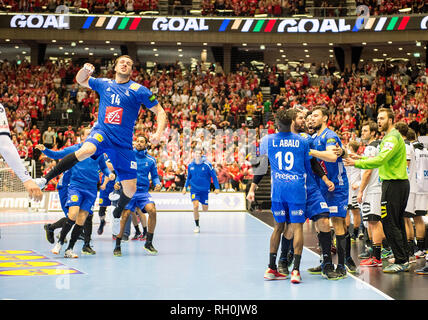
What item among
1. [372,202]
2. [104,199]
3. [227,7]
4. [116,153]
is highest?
[227,7]

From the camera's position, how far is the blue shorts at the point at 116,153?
23.2 ft

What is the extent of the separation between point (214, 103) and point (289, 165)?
19.9 m

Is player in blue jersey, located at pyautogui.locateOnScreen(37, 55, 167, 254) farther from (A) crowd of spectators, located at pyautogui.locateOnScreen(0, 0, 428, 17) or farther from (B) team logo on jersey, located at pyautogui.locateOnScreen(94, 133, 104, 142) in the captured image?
(A) crowd of spectators, located at pyautogui.locateOnScreen(0, 0, 428, 17)

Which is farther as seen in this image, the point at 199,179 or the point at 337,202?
the point at 199,179

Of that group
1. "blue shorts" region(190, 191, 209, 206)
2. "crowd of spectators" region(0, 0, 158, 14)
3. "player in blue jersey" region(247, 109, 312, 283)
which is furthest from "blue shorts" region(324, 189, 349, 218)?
"crowd of spectators" region(0, 0, 158, 14)

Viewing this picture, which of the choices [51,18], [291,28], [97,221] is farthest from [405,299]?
[51,18]

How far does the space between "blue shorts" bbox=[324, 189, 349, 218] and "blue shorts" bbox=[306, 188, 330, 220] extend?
293mm

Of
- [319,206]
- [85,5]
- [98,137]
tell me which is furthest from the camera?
[85,5]

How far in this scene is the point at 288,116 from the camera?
24.8 feet

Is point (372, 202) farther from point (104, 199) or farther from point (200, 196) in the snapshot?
point (104, 199)

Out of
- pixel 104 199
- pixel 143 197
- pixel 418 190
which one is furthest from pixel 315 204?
pixel 104 199

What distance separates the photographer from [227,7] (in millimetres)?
32625
